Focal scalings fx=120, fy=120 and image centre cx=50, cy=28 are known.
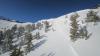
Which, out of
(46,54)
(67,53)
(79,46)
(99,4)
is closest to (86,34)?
(79,46)

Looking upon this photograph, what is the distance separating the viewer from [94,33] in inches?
1585

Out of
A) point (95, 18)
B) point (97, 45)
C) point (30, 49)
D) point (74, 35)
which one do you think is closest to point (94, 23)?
point (95, 18)

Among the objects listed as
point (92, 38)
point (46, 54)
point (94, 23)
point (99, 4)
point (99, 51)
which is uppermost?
point (99, 4)

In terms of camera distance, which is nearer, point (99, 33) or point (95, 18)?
point (99, 33)

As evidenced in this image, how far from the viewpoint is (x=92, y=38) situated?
37.6 meters

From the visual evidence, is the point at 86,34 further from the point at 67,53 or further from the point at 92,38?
the point at 67,53

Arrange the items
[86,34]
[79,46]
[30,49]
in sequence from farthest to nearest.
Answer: [30,49] → [86,34] → [79,46]

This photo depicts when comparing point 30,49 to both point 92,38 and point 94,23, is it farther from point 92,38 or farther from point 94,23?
point 94,23

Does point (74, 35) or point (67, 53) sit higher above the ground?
point (74, 35)

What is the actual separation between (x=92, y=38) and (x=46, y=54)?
1528cm

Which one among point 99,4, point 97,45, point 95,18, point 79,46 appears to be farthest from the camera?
point 99,4

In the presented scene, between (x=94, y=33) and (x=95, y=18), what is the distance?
11092mm

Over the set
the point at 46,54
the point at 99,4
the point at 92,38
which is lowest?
the point at 46,54

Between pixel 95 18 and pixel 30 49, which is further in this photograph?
pixel 95 18
